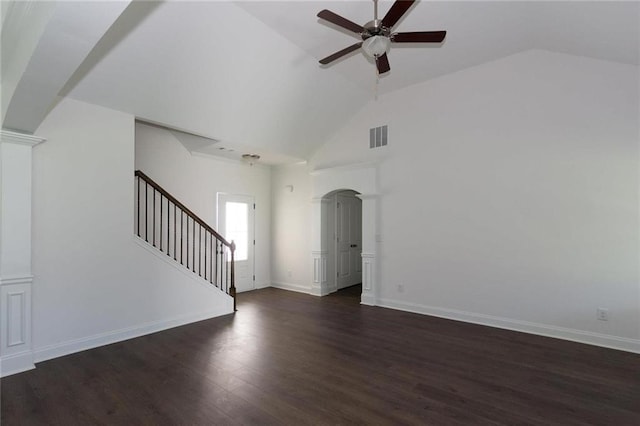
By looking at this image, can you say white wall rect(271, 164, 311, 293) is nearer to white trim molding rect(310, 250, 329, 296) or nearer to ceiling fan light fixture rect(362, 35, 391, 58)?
white trim molding rect(310, 250, 329, 296)

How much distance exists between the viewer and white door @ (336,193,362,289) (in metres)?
7.19

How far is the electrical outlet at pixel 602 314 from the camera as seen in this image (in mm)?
3823

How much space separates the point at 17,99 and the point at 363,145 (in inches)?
192

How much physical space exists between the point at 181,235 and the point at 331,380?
3560 millimetres

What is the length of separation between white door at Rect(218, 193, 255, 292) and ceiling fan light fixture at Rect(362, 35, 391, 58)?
4.48m

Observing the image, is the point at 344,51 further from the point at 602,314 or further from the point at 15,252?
the point at 602,314

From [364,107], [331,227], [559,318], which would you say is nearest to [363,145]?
[364,107]

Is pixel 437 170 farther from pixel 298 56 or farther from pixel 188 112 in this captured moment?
pixel 188 112

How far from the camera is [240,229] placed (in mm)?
6855

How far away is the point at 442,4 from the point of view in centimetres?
333

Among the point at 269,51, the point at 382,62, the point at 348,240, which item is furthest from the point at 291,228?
the point at 382,62

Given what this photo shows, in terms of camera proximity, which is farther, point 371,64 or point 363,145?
point 363,145

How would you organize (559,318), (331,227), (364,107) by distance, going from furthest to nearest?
(331,227) → (364,107) → (559,318)

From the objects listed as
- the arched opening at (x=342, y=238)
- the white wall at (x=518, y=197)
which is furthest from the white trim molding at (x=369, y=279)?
the arched opening at (x=342, y=238)
